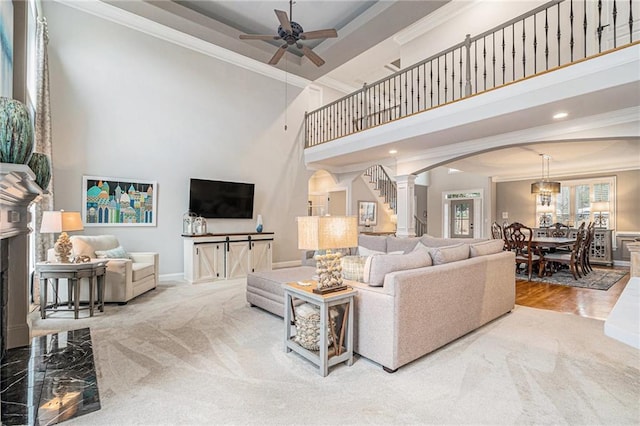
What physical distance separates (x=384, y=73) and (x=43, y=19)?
7.64m

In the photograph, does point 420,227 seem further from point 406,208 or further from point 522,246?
point 522,246

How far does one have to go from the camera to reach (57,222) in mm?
3523

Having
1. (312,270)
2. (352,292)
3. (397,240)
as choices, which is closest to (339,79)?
(397,240)

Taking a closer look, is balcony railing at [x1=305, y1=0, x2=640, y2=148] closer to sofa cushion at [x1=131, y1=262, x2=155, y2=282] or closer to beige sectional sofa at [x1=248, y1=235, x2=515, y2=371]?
beige sectional sofa at [x1=248, y1=235, x2=515, y2=371]

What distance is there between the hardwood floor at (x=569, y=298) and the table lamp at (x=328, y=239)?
3.23 metres

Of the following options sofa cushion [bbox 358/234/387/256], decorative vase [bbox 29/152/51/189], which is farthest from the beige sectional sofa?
decorative vase [bbox 29/152/51/189]

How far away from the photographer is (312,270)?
417 cm

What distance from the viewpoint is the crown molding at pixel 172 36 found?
16.4ft

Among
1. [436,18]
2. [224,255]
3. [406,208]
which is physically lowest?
[224,255]

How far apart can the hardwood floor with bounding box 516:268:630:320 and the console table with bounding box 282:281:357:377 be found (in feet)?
10.2

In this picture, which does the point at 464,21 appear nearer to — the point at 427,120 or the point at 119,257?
the point at 427,120

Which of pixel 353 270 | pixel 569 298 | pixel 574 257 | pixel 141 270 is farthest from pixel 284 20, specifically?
pixel 574 257

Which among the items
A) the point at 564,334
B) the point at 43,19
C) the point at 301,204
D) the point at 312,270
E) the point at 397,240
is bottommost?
the point at 564,334

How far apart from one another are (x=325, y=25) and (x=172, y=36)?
286 centimetres
